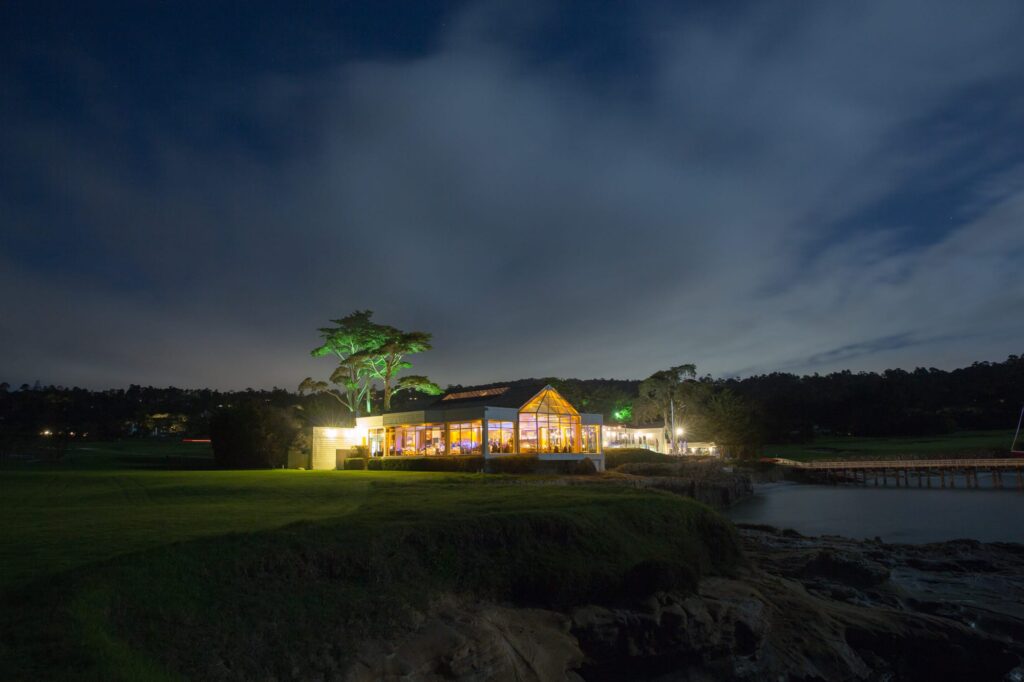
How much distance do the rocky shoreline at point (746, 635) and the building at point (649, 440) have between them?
47.3 meters

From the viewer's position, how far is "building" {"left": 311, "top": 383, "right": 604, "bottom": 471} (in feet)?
110

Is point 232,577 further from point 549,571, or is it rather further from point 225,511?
point 225,511

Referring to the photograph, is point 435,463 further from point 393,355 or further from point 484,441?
point 393,355

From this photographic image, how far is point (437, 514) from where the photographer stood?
12.1 m

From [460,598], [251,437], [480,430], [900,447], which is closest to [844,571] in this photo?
[460,598]

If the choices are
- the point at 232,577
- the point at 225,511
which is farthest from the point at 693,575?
the point at 225,511

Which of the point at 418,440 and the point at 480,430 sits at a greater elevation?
the point at 480,430

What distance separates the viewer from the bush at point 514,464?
97.7 feet

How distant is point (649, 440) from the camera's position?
69.0 metres

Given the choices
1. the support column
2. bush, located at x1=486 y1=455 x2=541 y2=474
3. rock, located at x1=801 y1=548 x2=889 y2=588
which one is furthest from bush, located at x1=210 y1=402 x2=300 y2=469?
rock, located at x1=801 y1=548 x2=889 y2=588

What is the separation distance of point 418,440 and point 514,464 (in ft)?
29.2

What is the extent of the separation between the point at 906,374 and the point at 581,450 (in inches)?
4327

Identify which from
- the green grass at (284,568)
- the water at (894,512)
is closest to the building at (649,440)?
the water at (894,512)

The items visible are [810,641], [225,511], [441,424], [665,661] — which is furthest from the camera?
[441,424]
